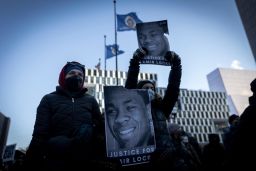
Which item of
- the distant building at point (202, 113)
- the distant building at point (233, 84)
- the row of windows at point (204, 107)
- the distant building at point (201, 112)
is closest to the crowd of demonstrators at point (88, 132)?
the distant building at point (201, 112)

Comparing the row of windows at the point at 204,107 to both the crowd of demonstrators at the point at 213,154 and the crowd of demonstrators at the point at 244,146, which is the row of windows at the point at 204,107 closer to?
the crowd of demonstrators at the point at 213,154

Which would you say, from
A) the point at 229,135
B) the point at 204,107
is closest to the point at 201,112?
the point at 204,107

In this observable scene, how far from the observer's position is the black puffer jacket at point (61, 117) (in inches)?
86.6

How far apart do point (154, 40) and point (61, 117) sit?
181cm

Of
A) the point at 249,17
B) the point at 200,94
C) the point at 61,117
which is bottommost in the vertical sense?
the point at 61,117

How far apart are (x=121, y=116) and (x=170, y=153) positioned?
0.74m

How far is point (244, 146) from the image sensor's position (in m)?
1.50

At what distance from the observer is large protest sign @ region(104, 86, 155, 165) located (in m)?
1.91

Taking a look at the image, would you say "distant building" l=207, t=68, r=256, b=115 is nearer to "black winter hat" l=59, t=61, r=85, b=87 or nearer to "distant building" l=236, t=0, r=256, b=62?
"distant building" l=236, t=0, r=256, b=62

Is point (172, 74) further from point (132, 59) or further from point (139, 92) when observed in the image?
point (139, 92)

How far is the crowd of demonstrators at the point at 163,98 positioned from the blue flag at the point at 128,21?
11.1m

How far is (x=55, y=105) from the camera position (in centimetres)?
250

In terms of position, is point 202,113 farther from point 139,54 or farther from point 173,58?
point 139,54

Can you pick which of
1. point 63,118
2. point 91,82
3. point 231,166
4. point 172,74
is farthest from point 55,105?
point 91,82
